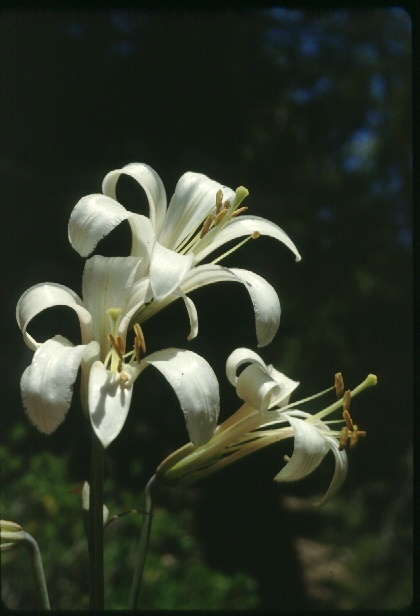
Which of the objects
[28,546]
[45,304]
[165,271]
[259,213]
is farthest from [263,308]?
[259,213]

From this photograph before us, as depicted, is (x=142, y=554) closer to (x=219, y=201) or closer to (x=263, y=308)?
(x=263, y=308)

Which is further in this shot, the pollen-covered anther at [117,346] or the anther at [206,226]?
the anther at [206,226]

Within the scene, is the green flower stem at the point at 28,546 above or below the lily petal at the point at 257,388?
below

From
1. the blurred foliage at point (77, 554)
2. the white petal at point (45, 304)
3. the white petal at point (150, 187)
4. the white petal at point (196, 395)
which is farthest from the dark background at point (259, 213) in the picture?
the white petal at point (196, 395)

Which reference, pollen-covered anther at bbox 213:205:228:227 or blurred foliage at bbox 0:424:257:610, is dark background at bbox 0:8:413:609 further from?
pollen-covered anther at bbox 213:205:228:227

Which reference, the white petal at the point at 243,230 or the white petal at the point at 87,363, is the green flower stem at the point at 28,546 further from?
the white petal at the point at 243,230

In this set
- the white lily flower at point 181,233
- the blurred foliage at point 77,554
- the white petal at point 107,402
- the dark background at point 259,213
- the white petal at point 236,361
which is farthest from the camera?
the dark background at point 259,213

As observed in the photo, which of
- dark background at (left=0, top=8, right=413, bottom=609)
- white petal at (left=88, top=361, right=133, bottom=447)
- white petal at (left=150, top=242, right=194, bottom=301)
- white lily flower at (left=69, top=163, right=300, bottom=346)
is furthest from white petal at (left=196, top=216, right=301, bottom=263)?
dark background at (left=0, top=8, right=413, bottom=609)

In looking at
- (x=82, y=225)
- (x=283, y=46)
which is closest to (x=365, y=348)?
(x=283, y=46)
